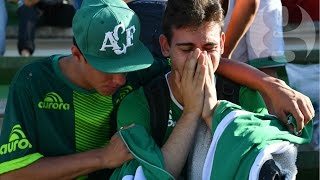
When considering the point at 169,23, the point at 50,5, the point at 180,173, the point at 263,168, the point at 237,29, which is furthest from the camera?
the point at 50,5

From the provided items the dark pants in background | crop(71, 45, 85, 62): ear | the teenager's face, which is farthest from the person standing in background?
the dark pants in background

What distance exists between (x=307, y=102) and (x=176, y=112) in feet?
1.79

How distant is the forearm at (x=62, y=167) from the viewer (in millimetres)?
2650

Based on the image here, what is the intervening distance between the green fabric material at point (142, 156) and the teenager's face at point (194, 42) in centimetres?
34

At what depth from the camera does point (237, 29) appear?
3582 millimetres

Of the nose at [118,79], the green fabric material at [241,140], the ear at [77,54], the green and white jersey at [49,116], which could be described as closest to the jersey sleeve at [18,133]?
the green and white jersey at [49,116]

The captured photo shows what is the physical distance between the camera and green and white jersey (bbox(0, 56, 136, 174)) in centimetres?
272

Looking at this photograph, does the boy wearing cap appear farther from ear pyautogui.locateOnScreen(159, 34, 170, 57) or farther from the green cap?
ear pyautogui.locateOnScreen(159, 34, 170, 57)

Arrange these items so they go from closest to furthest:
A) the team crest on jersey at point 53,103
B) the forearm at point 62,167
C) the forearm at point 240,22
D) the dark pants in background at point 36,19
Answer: the forearm at point 62,167
the team crest on jersey at point 53,103
the forearm at point 240,22
the dark pants in background at point 36,19

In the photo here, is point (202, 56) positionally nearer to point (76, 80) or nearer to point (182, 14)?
point (182, 14)

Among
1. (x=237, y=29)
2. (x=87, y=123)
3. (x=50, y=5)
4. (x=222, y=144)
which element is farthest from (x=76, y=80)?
(x=50, y=5)

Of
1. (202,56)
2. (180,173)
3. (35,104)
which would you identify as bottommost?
(180,173)

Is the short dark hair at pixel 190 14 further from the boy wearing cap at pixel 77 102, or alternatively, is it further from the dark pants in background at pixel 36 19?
the dark pants in background at pixel 36 19

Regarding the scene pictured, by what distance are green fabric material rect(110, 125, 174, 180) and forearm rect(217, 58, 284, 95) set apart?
20.0 inches
